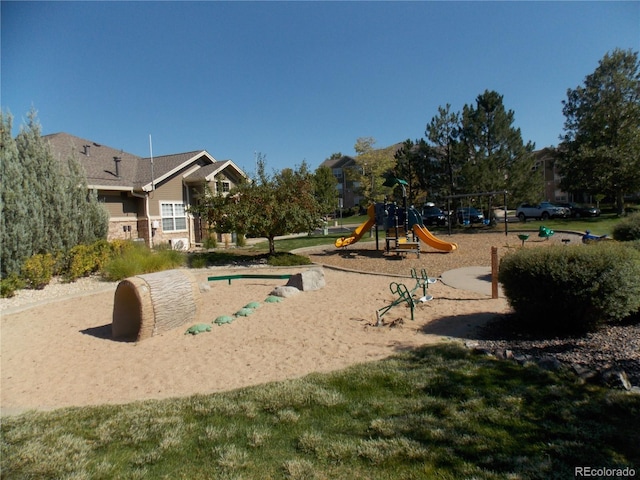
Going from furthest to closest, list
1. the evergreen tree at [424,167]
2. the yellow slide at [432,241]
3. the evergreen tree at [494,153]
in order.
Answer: the evergreen tree at [424,167] < the evergreen tree at [494,153] < the yellow slide at [432,241]

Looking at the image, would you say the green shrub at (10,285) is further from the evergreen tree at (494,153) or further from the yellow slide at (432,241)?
the evergreen tree at (494,153)

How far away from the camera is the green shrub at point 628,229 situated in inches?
436

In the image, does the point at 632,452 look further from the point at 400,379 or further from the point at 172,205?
the point at 172,205

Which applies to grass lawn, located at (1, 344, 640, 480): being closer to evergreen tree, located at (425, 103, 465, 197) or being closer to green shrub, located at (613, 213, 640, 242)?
green shrub, located at (613, 213, 640, 242)

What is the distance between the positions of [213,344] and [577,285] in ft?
17.4

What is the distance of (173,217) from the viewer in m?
22.3

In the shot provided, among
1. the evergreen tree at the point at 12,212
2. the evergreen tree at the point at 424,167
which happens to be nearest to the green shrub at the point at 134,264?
the evergreen tree at the point at 12,212

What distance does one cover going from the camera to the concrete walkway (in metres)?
9.05

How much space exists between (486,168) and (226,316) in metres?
24.6

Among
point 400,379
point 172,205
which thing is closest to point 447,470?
point 400,379

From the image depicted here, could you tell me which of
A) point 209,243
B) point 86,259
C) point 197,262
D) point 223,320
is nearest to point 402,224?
point 197,262

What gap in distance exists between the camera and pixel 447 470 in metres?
2.67

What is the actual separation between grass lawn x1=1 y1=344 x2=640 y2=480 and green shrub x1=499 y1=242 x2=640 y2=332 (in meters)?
1.41

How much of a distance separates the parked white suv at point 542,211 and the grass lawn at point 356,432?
114 feet
